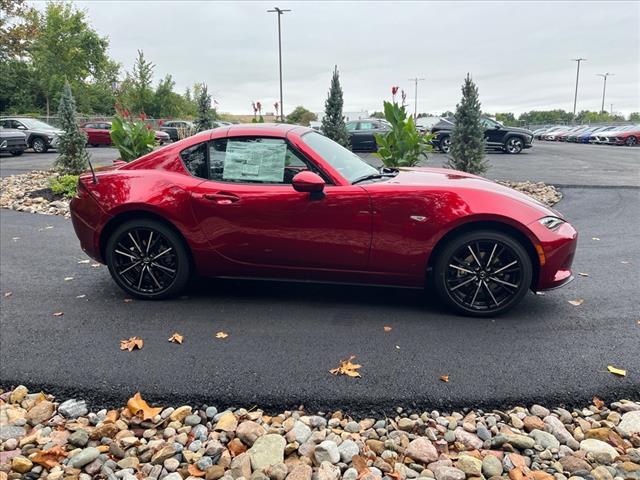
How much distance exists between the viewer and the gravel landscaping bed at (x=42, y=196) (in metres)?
8.83

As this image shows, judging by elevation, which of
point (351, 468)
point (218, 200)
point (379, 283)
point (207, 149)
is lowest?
point (351, 468)

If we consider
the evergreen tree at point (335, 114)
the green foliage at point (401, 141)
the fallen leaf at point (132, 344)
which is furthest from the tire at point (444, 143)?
the fallen leaf at point (132, 344)

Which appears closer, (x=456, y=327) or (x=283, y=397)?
(x=283, y=397)

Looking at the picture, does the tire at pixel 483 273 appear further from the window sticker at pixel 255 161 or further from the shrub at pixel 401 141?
the shrub at pixel 401 141

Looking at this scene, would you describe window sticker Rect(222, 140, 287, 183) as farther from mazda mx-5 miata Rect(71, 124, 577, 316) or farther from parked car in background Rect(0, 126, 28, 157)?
parked car in background Rect(0, 126, 28, 157)

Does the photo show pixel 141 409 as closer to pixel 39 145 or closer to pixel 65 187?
pixel 65 187

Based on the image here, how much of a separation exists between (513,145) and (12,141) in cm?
2012

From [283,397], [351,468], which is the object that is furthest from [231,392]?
[351,468]

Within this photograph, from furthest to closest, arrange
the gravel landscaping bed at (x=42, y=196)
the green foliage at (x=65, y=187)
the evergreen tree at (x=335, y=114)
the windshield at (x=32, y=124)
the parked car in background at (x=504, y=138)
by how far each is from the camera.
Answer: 1. the windshield at (x=32, y=124)
2. the parked car in background at (x=504, y=138)
3. the evergreen tree at (x=335, y=114)
4. the green foliage at (x=65, y=187)
5. the gravel landscaping bed at (x=42, y=196)

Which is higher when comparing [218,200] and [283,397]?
[218,200]

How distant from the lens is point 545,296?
4234mm

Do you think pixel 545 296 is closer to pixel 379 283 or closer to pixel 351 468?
pixel 379 283

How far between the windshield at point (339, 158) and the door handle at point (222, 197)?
73cm

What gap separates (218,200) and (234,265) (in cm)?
55
